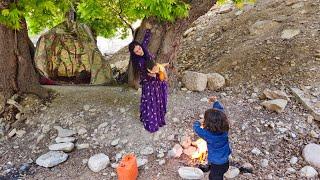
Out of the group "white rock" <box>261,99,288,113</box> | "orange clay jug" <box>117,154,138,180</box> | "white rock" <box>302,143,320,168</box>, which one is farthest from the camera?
"white rock" <box>261,99,288,113</box>

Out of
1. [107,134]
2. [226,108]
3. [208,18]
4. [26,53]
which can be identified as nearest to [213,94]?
[226,108]

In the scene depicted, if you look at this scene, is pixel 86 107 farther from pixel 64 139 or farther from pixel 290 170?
pixel 290 170

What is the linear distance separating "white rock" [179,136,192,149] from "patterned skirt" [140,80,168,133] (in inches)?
14.8

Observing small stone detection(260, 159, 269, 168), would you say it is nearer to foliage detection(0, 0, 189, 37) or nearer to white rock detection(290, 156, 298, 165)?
white rock detection(290, 156, 298, 165)

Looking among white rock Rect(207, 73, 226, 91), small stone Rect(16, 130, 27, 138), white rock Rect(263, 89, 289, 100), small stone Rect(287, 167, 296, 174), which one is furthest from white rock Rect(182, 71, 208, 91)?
small stone Rect(16, 130, 27, 138)

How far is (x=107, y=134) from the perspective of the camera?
5898mm

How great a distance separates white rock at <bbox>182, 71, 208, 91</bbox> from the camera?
6660 mm

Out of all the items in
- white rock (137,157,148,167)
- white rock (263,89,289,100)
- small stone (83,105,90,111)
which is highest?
white rock (263,89,289,100)

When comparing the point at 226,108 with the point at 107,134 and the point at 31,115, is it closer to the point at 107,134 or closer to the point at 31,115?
the point at 107,134

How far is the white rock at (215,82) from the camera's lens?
6742mm

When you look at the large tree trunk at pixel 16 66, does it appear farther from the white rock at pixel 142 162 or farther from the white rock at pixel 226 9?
the white rock at pixel 226 9

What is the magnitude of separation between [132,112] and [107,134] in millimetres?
537

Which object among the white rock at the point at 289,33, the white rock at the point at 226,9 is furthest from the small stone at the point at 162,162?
the white rock at the point at 226,9

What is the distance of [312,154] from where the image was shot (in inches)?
204
